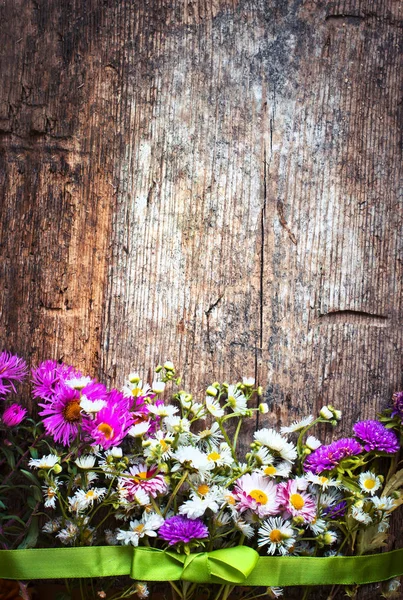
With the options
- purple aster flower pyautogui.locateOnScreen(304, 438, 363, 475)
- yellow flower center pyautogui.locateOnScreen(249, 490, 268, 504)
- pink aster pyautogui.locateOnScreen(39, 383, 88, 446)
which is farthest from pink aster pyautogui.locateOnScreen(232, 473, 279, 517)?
pink aster pyautogui.locateOnScreen(39, 383, 88, 446)

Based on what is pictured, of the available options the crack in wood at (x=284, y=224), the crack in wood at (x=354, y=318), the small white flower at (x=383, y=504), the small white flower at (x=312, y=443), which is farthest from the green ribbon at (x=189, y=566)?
the crack in wood at (x=284, y=224)

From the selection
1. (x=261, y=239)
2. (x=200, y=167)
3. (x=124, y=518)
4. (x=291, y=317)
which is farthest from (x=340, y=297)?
(x=124, y=518)

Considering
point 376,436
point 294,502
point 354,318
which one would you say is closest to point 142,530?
point 294,502

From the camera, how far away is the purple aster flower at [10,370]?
1209 millimetres

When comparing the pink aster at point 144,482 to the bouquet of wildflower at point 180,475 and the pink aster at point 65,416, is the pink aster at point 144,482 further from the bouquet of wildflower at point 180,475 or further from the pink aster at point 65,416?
the pink aster at point 65,416

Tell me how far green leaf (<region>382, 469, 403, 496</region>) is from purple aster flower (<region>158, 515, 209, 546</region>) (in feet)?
1.30

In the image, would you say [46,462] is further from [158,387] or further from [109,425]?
[158,387]

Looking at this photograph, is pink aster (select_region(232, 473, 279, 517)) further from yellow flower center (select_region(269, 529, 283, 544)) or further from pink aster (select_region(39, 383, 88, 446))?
pink aster (select_region(39, 383, 88, 446))

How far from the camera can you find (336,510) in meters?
1.19

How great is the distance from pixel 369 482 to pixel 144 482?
1.50 feet

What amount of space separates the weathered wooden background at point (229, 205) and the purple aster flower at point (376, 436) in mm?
50

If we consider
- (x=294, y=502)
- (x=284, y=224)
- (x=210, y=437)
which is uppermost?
(x=284, y=224)

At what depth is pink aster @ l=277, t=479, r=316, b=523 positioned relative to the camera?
115cm

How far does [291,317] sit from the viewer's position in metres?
1.30
